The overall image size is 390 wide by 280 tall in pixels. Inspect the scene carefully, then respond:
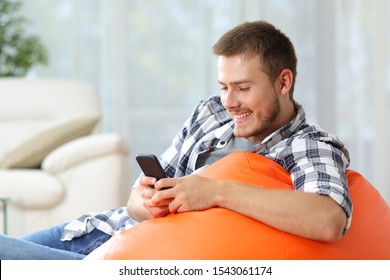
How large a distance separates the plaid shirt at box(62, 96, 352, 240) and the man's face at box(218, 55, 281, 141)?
0.05 metres

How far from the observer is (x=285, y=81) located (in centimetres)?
182

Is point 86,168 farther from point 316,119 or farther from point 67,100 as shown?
point 316,119

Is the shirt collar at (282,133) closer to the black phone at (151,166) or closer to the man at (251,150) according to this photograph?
the man at (251,150)

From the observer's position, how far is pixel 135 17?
550 centimetres

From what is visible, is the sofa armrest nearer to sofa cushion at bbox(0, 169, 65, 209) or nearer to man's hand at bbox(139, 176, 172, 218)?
sofa cushion at bbox(0, 169, 65, 209)

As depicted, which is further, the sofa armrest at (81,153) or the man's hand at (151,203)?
the sofa armrest at (81,153)

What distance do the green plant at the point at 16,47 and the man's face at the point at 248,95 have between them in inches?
134

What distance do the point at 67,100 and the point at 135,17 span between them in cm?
139

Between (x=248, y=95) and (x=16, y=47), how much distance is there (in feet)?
11.8

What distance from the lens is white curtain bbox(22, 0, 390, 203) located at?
17.9ft

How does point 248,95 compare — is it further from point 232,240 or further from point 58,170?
point 58,170

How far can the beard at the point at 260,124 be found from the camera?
180 centimetres

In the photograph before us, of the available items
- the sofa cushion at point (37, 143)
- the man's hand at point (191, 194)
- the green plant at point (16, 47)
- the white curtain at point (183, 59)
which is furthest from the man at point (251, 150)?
the white curtain at point (183, 59)
